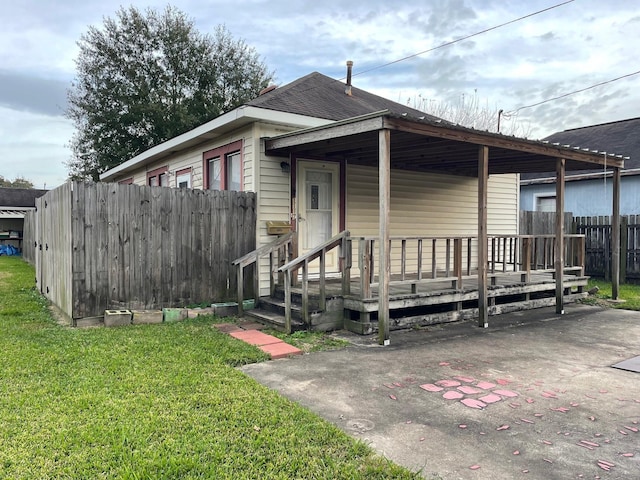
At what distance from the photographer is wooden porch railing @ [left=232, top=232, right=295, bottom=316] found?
22.2 ft

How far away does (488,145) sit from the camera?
20.7 feet

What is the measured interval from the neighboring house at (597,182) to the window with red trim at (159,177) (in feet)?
37.9

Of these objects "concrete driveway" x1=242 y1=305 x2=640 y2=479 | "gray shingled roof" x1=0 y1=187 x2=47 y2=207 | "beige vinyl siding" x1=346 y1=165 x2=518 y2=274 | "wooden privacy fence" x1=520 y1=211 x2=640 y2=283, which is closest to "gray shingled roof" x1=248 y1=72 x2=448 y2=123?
"beige vinyl siding" x1=346 y1=165 x2=518 y2=274

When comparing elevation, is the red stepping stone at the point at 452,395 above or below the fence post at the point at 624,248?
below

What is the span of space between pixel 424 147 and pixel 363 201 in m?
1.85

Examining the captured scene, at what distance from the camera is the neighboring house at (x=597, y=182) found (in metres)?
13.4

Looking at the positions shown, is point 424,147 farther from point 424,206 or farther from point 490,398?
point 490,398

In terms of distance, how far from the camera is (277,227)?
729cm

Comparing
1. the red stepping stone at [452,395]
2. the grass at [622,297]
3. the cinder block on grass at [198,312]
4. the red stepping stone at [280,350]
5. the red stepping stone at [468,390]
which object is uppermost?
the cinder block on grass at [198,312]

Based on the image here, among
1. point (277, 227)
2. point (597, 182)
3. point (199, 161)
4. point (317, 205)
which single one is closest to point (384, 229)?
point (277, 227)

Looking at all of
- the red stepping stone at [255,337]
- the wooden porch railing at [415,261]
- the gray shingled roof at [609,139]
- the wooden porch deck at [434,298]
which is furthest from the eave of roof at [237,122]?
the gray shingled roof at [609,139]

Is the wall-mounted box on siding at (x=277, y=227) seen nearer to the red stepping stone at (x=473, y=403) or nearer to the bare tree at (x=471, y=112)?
the red stepping stone at (x=473, y=403)

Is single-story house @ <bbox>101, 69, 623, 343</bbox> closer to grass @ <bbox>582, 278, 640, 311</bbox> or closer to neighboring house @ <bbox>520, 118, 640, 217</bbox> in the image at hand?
grass @ <bbox>582, 278, 640, 311</bbox>

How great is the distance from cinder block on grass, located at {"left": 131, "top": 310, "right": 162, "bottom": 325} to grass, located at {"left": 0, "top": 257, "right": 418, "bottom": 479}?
1.17m
